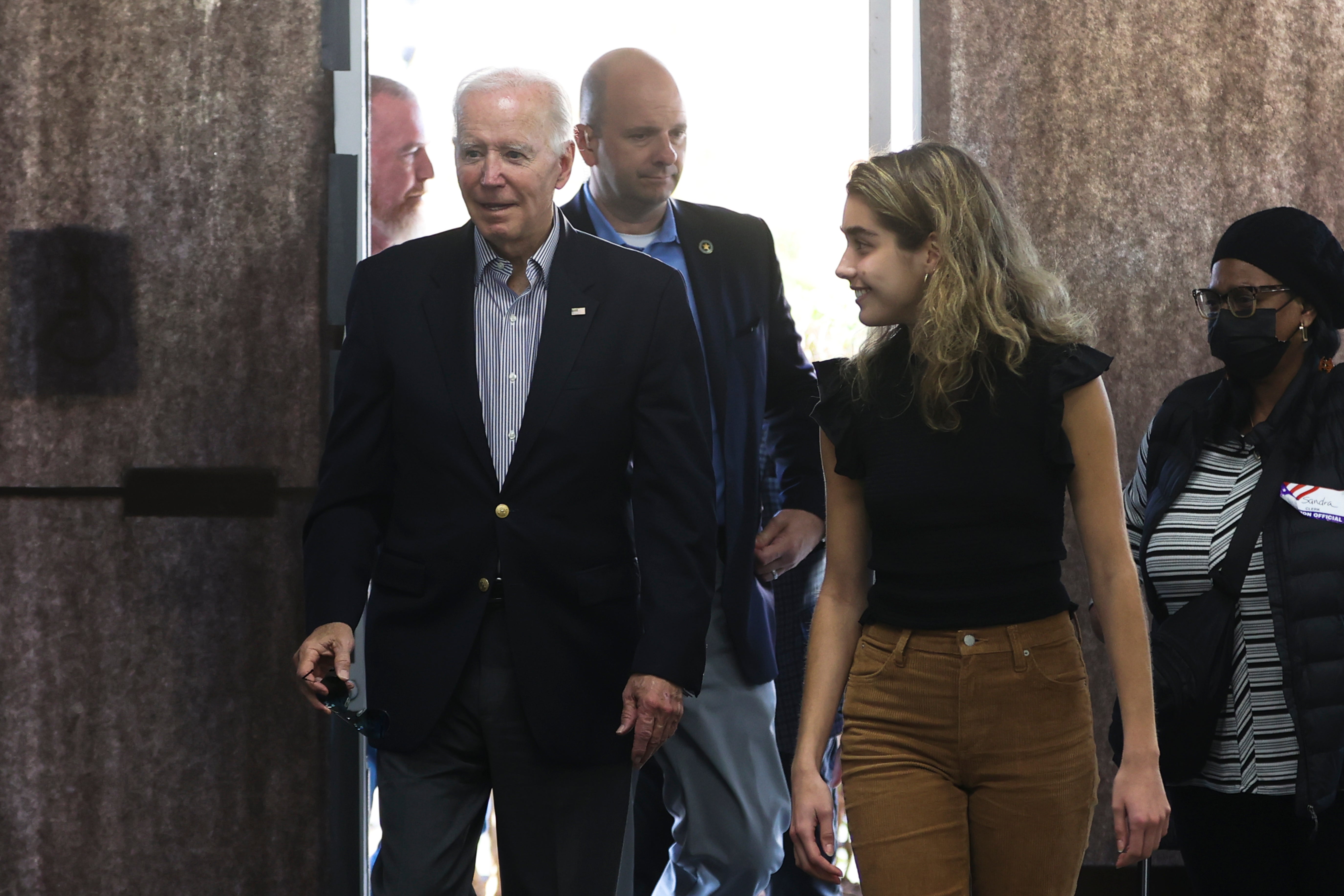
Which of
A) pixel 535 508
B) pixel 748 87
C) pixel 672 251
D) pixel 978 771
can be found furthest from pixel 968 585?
pixel 748 87

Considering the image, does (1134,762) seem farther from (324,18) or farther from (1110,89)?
(324,18)

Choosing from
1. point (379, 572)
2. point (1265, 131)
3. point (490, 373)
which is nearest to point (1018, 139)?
point (1265, 131)

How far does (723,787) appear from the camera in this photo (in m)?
2.47

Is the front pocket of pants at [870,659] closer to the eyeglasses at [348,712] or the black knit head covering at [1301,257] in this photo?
the eyeglasses at [348,712]

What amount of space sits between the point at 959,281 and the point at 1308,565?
1.02 metres

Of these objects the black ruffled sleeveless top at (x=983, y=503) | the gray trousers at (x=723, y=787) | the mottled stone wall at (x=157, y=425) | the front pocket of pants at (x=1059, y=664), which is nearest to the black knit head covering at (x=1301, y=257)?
the black ruffled sleeveless top at (x=983, y=503)

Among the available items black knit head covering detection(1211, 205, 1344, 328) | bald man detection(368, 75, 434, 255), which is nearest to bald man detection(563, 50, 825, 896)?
bald man detection(368, 75, 434, 255)

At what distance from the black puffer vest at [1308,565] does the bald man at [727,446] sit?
2.64 ft

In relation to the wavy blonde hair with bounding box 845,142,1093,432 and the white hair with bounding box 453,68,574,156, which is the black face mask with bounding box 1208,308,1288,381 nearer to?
the wavy blonde hair with bounding box 845,142,1093,432

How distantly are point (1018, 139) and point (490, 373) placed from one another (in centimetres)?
185

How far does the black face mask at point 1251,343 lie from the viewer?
230cm

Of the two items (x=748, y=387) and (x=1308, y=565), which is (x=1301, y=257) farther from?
(x=748, y=387)

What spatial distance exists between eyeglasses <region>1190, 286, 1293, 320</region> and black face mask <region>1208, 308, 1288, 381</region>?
0.5 inches

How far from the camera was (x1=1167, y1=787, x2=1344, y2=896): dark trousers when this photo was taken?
7.02 feet
